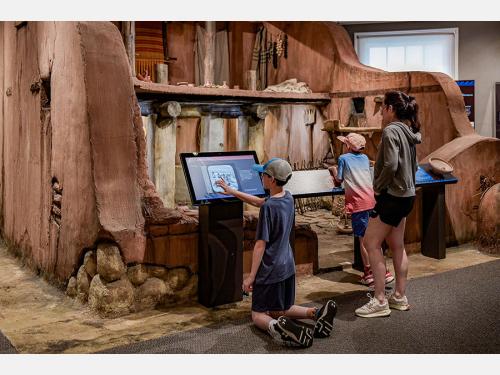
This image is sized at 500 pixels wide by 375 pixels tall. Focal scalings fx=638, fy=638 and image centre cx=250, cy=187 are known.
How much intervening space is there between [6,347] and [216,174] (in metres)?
1.99

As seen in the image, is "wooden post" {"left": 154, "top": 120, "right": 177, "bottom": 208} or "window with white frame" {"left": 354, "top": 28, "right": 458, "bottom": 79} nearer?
"wooden post" {"left": 154, "top": 120, "right": 177, "bottom": 208}

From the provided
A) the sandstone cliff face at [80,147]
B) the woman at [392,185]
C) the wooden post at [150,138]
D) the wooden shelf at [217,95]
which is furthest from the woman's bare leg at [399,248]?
the wooden post at [150,138]

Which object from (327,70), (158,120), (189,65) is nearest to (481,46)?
(327,70)

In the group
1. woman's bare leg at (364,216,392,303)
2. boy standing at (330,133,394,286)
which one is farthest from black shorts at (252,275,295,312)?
boy standing at (330,133,394,286)

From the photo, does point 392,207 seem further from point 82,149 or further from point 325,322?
point 82,149

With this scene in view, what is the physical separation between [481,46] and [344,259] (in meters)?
6.85

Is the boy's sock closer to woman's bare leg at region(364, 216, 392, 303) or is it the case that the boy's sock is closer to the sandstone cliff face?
woman's bare leg at region(364, 216, 392, 303)

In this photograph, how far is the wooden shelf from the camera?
29.5 feet

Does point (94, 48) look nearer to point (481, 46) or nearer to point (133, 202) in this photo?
point (133, 202)

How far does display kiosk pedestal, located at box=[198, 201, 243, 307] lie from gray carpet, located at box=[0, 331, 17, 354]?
61.1 inches

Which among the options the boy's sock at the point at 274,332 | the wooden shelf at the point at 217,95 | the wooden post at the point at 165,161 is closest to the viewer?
the boy's sock at the point at 274,332

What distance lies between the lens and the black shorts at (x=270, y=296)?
447 cm

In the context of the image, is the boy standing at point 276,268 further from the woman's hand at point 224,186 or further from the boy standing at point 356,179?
the boy standing at point 356,179

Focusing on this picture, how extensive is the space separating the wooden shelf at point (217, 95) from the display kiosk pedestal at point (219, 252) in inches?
158
